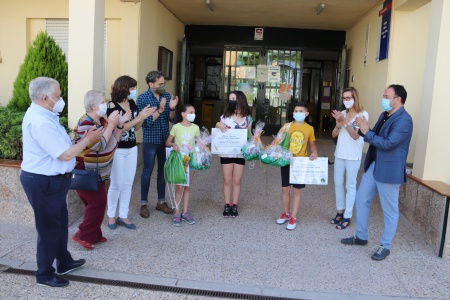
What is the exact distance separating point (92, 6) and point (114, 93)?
157 cm

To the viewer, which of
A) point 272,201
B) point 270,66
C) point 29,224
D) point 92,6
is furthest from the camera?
point 270,66

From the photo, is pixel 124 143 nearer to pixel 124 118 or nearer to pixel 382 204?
pixel 124 118

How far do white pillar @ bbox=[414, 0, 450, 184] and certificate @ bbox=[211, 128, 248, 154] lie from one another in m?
2.23

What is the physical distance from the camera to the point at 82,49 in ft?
17.9

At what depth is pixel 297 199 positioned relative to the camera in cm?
509

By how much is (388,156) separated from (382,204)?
1.72 feet

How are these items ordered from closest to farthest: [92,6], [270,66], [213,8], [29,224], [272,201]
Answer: [29,224] < [92,6] < [272,201] < [213,8] < [270,66]

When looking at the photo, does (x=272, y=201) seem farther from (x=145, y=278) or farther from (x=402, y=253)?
(x=145, y=278)

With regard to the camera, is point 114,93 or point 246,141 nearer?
point 114,93

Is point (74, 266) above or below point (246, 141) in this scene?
below

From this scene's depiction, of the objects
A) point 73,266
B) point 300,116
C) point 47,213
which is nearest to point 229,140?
point 300,116

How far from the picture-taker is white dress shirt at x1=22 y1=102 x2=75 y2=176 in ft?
10.5

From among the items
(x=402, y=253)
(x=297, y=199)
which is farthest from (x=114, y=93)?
(x=402, y=253)

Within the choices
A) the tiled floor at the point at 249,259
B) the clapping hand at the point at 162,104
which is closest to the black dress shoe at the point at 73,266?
the tiled floor at the point at 249,259
